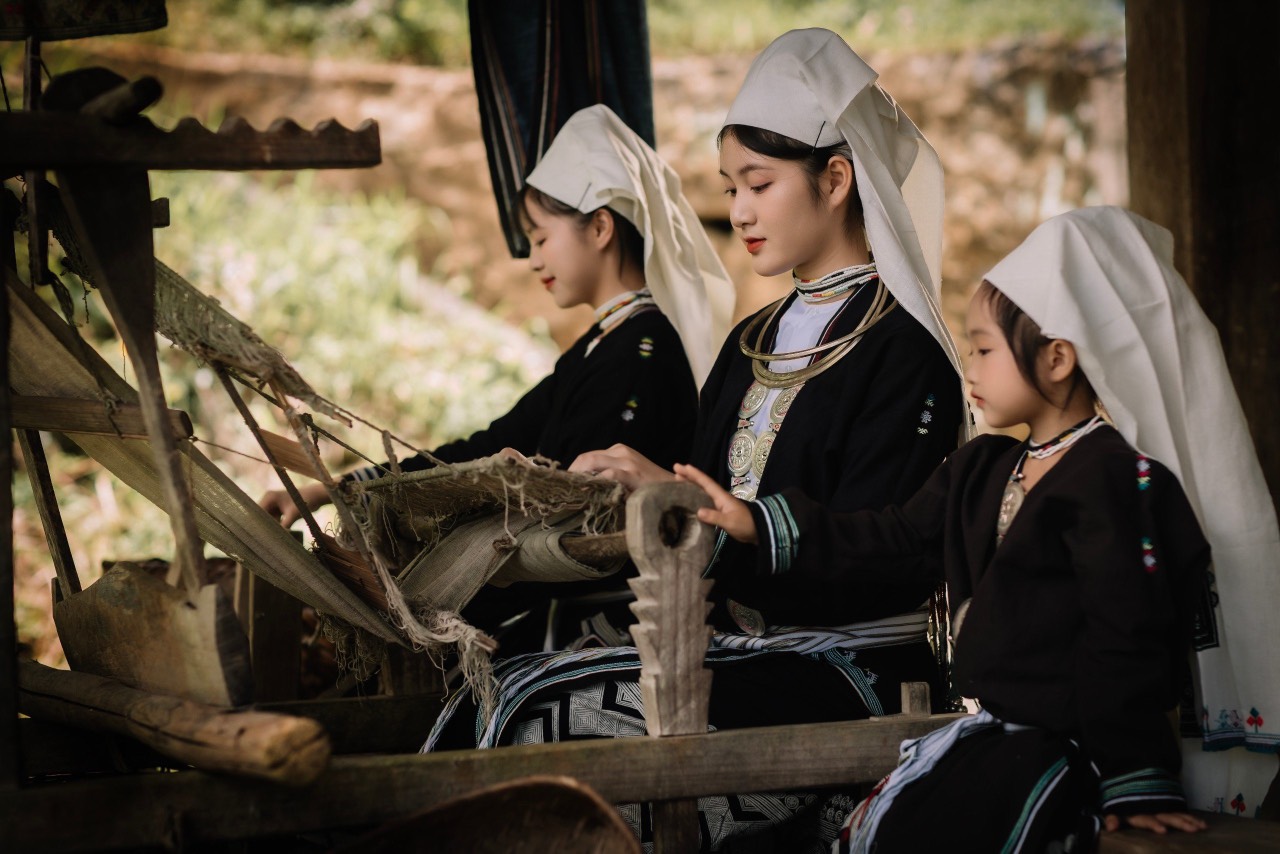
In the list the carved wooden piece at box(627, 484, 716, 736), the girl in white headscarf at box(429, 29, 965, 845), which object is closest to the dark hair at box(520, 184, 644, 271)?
the girl in white headscarf at box(429, 29, 965, 845)

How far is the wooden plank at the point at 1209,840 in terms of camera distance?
5.65 feet

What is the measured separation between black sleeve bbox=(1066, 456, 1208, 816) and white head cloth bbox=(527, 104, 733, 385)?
5.05 feet

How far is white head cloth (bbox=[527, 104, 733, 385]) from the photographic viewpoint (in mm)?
3244

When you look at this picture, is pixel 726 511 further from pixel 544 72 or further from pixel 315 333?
pixel 315 333

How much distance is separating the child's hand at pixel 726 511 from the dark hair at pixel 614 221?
132 cm

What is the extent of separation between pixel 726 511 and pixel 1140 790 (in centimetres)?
74

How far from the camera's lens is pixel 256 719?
5.49 feet

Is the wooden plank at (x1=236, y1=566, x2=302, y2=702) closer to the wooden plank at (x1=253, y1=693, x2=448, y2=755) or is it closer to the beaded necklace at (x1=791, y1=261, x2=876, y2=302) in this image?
the wooden plank at (x1=253, y1=693, x2=448, y2=755)

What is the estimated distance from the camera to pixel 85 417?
210cm

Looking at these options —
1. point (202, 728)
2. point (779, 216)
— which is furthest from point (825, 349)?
point (202, 728)

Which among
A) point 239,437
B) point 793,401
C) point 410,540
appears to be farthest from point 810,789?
point 239,437

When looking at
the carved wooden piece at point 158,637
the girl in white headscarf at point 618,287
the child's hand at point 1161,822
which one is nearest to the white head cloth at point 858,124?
the girl in white headscarf at point 618,287

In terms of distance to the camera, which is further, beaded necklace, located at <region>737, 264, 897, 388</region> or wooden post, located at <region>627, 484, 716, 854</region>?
beaded necklace, located at <region>737, 264, 897, 388</region>

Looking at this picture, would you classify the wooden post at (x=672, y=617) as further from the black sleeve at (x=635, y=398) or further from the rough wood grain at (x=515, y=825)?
the black sleeve at (x=635, y=398)
